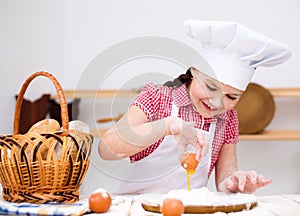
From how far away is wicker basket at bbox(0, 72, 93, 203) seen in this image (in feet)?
3.17

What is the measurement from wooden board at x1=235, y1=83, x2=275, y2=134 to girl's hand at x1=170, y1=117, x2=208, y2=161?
52.2 inches

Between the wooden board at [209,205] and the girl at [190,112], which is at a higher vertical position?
the girl at [190,112]

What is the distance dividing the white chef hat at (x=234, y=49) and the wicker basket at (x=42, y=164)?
0.40 m

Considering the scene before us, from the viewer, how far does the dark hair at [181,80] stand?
1.20 m

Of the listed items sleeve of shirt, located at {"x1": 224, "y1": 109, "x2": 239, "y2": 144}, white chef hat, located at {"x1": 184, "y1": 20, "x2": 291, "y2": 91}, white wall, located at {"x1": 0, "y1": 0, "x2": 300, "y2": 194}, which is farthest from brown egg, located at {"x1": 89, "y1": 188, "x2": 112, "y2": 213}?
white wall, located at {"x1": 0, "y1": 0, "x2": 300, "y2": 194}

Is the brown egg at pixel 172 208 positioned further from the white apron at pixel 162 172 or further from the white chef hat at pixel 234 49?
the white chef hat at pixel 234 49

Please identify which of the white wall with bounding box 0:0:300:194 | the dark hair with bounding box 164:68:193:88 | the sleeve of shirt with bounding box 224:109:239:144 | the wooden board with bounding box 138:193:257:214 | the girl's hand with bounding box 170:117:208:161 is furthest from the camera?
the white wall with bounding box 0:0:300:194

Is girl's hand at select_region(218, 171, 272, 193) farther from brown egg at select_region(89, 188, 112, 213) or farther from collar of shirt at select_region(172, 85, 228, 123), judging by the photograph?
brown egg at select_region(89, 188, 112, 213)

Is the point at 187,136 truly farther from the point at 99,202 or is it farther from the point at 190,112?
the point at 99,202

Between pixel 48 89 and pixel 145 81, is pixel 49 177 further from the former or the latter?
pixel 48 89

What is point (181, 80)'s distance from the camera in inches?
48.4

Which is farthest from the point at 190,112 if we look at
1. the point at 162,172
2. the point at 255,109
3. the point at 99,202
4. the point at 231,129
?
the point at 255,109

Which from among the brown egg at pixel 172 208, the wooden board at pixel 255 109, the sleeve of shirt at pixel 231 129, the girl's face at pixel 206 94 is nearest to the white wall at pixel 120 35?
the wooden board at pixel 255 109

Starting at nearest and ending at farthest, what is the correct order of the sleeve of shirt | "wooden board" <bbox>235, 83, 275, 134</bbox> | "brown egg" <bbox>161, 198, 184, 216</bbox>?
"brown egg" <bbox>161, 198, 184, 216</bbox> → the sleeve of shirt → "wooden board" <bbox>235, 83, 275, 134</bbox>
